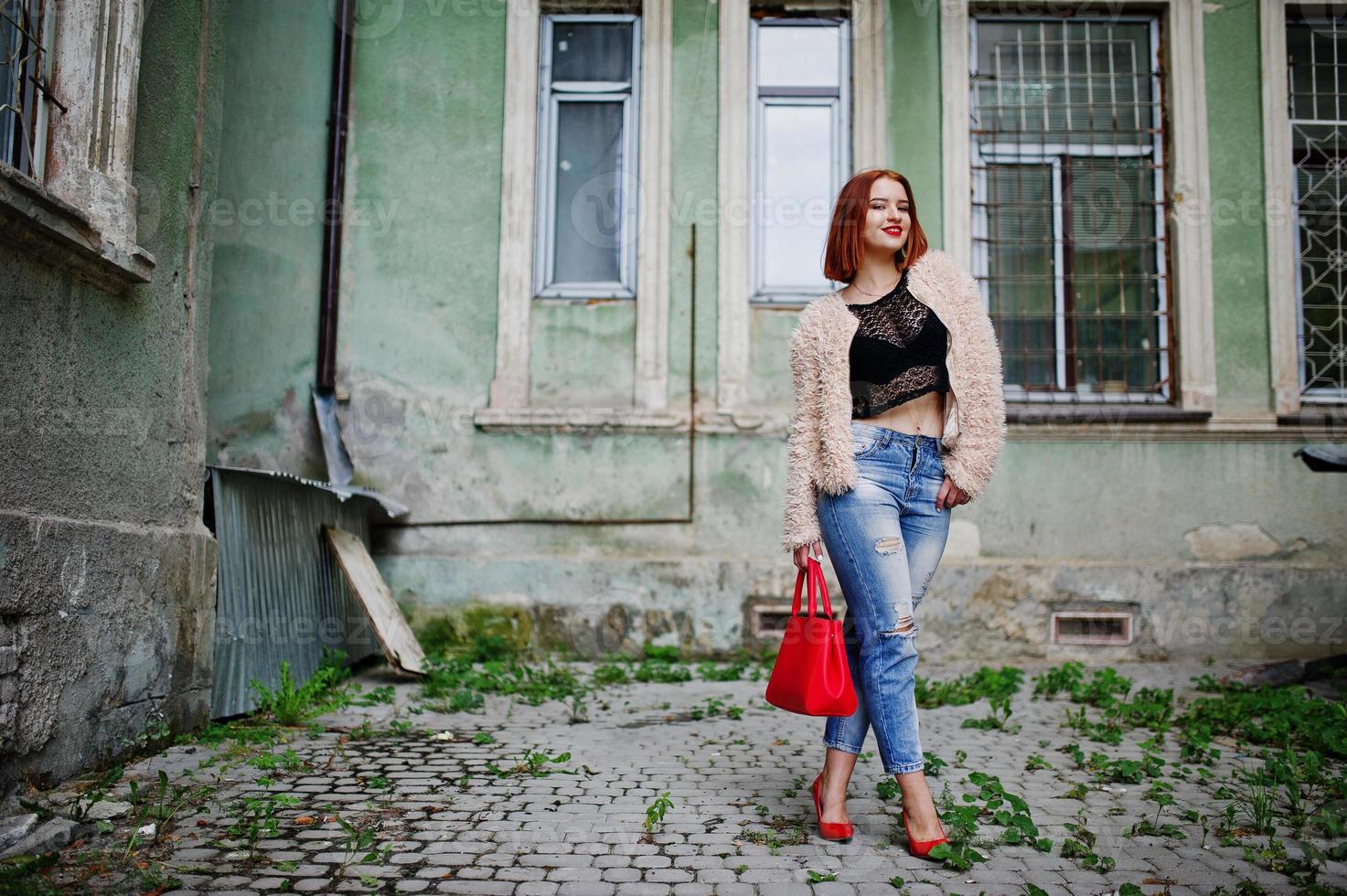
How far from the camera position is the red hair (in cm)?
301

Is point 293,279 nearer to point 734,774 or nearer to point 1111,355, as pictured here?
point 734,774

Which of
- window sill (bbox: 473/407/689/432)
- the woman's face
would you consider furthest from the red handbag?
window sill (bbox: 473/407/689/432)

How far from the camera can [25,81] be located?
141 inches

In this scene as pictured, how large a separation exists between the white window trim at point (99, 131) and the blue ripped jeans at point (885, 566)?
2741 mm

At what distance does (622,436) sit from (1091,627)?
318 centimetres

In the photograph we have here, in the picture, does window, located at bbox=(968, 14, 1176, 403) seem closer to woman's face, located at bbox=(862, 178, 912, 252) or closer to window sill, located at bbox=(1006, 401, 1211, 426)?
window sill, located at bbox=(1006, 401, 1211, 426)

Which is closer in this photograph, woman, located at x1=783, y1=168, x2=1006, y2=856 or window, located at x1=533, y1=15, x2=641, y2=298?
woman, located at x1=783, y1=168, x2=1006, y2=856

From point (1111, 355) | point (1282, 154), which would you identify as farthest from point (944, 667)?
point (1282, 154)

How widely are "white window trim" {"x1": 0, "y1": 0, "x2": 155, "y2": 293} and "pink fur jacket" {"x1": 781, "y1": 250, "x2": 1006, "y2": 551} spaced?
2.53 meters

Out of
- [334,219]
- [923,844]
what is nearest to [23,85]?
[334,219]

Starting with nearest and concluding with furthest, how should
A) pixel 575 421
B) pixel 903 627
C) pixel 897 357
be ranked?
pixel 903 627, pixel 897 357, pixel 575 421

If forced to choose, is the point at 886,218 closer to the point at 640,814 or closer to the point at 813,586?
the point at 813,586

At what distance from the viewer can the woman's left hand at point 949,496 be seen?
2.92 meters

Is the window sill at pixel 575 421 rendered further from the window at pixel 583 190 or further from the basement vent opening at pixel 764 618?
the basement vent opening at pixel 764 618
